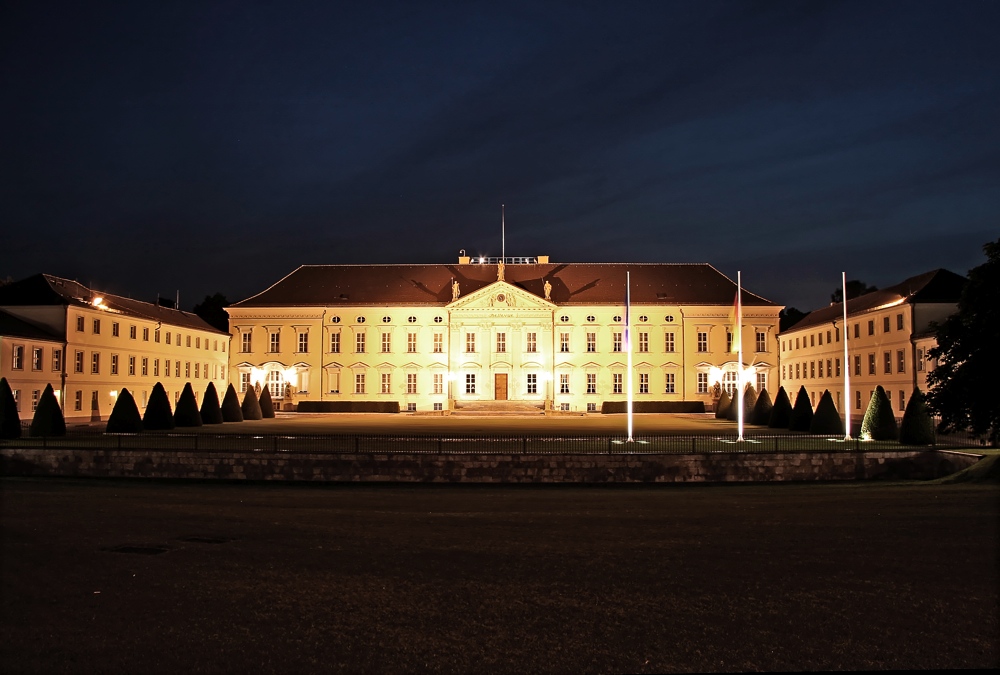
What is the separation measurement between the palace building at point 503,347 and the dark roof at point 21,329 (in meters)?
21.4

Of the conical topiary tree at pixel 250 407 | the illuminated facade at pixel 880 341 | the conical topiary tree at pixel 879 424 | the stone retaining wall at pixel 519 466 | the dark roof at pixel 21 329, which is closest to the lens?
the stone retaining wall at pixel 519 466

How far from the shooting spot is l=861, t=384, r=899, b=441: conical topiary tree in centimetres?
3272

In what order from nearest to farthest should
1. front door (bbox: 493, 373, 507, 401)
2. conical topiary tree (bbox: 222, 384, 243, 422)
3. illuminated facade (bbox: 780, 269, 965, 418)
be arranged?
illuminated facade (bbox: 780, 269, 965, 418) → conical topiary tree (bbox: 222, 384, 243, 422) → front door (bbox: 493, 373, 507, 401)

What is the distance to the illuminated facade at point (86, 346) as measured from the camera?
4775cm

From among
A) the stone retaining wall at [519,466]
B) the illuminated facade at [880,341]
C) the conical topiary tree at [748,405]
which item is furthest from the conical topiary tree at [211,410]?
the illuminated facade at [880,341]

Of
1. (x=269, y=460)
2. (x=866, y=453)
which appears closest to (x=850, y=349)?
(x=866, y=453)

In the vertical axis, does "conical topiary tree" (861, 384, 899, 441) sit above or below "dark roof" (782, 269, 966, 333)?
below

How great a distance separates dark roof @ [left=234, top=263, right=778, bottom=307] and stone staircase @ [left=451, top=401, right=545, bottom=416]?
9.54 m

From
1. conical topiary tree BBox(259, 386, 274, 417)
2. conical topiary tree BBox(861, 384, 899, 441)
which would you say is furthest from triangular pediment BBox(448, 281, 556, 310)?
conical topiary tree BBox(861, 384, 899, 441)

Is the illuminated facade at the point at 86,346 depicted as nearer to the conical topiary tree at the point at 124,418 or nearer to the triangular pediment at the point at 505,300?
the conical topiary tree at the point at 124,418

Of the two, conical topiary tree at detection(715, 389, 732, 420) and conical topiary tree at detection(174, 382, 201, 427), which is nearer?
conical topiary tree at detection(174, 382, 201, 427)

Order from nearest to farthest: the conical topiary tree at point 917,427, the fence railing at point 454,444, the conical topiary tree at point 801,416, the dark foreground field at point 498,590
A: the dark foreground field at point 498,590, the fence railing at point 454,444, the conical topiary tree at point 917,427, the conical topiary tree at point 801,416

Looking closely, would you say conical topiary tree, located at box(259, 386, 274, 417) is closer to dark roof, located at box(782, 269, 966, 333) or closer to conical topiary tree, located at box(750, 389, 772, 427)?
conical topiary tree, located at box(750, 389, 772, 427)

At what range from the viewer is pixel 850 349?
5984 cm
